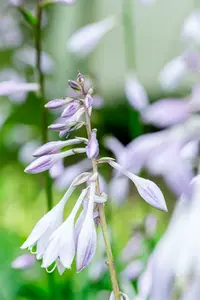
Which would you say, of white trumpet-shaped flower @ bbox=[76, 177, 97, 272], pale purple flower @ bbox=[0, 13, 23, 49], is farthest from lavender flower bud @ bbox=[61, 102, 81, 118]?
pale purple flower @ bbox=[0, 13, 23, 49]

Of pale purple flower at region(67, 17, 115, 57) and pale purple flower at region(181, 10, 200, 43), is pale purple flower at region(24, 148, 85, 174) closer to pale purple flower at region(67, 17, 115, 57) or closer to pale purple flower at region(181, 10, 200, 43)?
pale purple flower at region(67, 17, 115, 57)

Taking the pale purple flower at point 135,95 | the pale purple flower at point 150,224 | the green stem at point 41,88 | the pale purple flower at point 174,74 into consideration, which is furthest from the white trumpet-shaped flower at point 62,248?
the pale purple flower at point 174,74

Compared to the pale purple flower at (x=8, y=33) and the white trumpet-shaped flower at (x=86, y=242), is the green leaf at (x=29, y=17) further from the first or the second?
the pale purple flower at (x=8, y=33)

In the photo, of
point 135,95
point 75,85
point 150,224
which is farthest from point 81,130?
point 75,85

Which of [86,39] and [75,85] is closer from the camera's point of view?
[75,85]

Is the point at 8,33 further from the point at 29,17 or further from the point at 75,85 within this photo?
the point at 75,85

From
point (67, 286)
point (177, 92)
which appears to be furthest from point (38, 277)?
point (177, 92)

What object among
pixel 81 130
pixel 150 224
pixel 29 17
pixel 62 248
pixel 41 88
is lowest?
pixel 81 130

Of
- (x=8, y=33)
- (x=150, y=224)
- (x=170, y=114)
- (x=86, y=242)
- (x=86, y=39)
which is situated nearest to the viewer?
(x=170, y=114)
